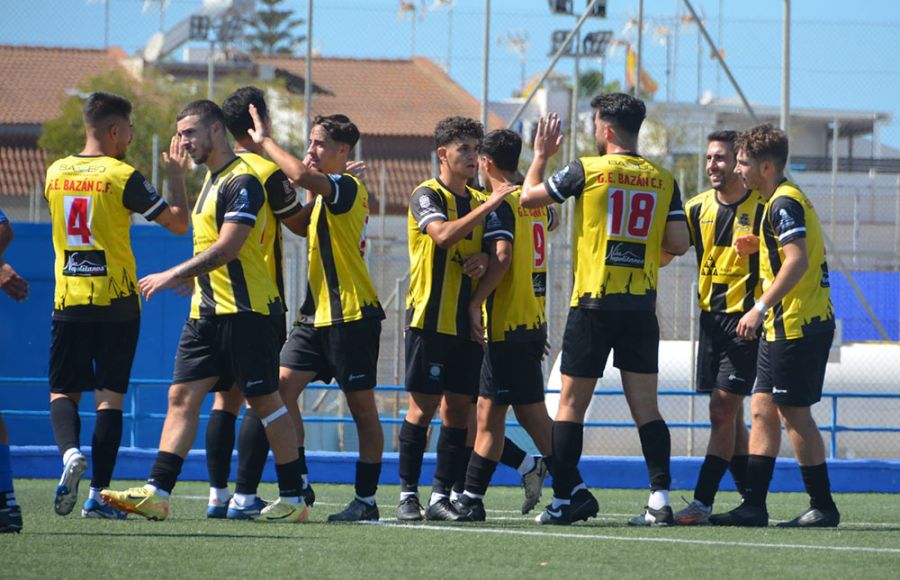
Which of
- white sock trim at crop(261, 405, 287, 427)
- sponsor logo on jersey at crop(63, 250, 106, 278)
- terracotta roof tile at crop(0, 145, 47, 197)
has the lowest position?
white sock trim at crop(261, 405, 287, 427)

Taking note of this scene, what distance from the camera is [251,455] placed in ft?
24.5

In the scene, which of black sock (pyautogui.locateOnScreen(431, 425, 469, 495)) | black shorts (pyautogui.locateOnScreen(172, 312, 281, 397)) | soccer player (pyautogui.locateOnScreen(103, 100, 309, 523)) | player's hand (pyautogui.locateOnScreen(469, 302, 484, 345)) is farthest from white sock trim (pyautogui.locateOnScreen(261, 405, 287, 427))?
player's hand (pyautogui.locateOnScreen(469, 302, 484, 345))

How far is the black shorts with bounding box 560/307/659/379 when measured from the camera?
7430 millimetres

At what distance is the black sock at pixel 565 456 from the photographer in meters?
7.43

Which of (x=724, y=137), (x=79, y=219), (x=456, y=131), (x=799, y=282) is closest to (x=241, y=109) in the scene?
(x=79, y=219)

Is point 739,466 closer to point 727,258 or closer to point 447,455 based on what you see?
point 727,258

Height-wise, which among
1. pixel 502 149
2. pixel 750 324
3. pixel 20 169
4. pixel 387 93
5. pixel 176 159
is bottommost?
pixel 750 324

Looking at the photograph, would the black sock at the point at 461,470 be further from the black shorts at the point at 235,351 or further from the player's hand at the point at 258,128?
the player's hand at the point at 258,128

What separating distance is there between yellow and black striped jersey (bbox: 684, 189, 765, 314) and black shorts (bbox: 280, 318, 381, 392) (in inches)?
77.7

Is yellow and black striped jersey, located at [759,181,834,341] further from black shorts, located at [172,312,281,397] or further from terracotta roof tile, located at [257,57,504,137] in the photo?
terracotta roof tile, located at [257,57,504,137]

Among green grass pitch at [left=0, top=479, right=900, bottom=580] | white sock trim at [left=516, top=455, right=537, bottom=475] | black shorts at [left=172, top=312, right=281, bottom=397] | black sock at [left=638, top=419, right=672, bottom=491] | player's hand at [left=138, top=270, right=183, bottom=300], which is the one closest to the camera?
green grass pitch at [left=0, top=479, right=900, bottom=580]

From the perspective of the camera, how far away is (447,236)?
24.3 ft

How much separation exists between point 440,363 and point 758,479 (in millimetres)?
1872

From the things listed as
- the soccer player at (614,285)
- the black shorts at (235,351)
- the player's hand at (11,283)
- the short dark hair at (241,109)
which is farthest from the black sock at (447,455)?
the player's hand at (11,283)
